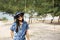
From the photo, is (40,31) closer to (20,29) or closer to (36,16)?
(36,16)

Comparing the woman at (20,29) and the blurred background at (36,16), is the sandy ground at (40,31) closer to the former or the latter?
the blurred background at (36,16)

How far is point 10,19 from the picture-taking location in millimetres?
4145

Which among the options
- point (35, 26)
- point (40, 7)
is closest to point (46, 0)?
point (40, 7)

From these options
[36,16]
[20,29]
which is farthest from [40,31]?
[20,29]

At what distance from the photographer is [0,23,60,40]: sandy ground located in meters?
4.12

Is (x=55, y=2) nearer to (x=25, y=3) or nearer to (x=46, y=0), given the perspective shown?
(x=46, y=0)

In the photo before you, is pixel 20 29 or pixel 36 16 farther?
pixel 36 16

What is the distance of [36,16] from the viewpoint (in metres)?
4.23

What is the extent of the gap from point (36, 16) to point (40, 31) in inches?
10.6

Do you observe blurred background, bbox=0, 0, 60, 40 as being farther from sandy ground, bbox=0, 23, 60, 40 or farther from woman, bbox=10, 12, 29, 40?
woman, bbox=10, 12, 29, 40

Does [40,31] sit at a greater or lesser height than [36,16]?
lesser

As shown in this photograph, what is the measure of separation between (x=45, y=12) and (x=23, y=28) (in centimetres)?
231

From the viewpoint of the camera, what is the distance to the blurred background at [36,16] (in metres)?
4.11

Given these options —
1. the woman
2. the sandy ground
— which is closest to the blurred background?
the sandy ground
